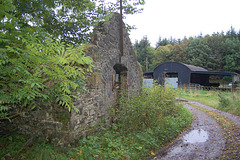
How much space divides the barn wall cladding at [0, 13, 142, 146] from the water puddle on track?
3003mm

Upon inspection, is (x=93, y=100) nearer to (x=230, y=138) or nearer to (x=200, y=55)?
(x=230, y=138)

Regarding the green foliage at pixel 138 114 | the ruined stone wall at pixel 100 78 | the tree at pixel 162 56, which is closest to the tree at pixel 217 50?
the tree at pixel 162 56

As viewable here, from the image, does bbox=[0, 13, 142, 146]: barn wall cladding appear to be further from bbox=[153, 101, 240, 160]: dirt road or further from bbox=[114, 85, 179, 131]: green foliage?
bbox=[153, 101, 240, 160]: dirt road

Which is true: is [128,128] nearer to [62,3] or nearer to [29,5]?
[29,5]

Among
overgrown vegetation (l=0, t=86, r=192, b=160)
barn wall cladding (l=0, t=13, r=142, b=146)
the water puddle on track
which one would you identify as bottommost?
the water puddle on track

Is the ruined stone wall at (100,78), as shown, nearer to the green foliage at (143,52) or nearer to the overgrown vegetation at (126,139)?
the overgrown vegetation at (126,139)

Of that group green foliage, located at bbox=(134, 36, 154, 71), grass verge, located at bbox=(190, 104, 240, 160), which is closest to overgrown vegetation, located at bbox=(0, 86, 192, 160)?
grass verge, located at bbox=(190, 104, 240, 160)

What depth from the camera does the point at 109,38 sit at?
6.69 meters

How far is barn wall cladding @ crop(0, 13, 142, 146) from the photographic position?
4633mm

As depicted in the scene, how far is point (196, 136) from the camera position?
21.7 feet

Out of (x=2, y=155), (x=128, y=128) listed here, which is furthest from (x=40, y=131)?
(x=128, y=128)

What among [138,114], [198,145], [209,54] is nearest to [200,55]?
[209,54]

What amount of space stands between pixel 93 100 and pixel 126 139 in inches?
61.9

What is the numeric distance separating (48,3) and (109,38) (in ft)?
8.64
